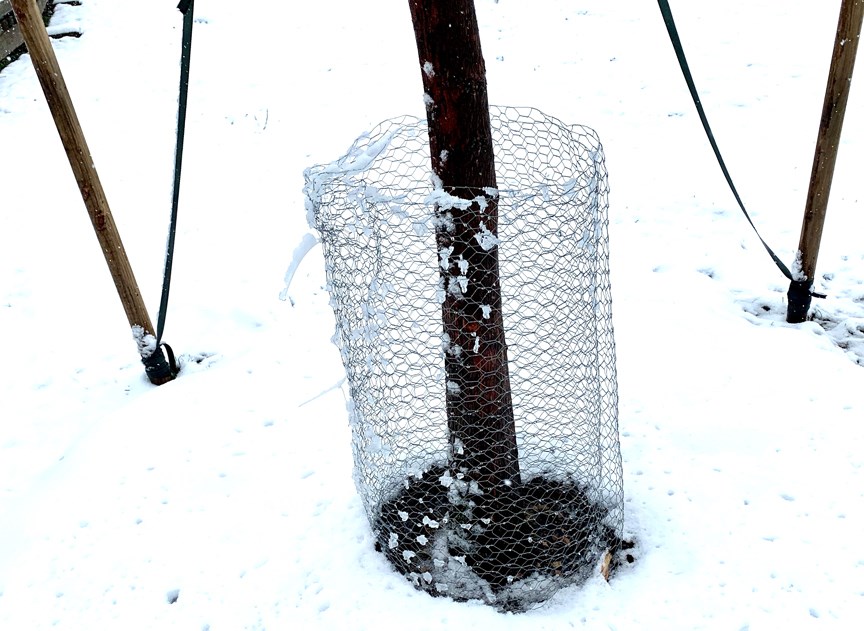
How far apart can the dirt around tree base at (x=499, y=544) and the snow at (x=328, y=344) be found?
0.17 ft

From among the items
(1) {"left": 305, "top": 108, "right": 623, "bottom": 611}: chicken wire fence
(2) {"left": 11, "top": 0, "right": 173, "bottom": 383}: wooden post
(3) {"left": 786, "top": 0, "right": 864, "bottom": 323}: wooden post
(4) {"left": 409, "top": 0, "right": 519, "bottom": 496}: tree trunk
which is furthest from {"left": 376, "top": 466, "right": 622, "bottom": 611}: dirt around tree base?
(3) {"left": 786, "top": 0, "right": 864, "bottom": 323}: wooden post

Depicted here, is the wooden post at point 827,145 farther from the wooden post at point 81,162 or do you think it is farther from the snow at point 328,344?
the wooden post at point 81,162

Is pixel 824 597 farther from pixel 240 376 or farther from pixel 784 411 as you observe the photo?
pixel 240 376

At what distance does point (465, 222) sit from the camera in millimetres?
1714

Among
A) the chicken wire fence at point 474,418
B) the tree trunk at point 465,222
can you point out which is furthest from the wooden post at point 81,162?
the tree trunk at point 465,222

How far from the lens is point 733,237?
4254mm

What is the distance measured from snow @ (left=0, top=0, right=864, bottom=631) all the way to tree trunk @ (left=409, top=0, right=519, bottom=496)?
1.35 ft

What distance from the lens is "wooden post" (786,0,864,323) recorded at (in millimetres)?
2758

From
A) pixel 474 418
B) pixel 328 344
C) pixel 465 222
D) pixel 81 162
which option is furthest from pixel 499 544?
pixel 81 162

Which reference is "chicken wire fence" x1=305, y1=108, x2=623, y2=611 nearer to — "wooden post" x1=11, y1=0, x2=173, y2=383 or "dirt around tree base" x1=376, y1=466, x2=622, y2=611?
"dirt around tree base" x1=376, y1=466, x2=622, y2=611

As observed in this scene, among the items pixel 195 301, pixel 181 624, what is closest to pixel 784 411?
pixel 181 624

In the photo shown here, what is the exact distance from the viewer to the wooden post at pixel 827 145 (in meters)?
2.76

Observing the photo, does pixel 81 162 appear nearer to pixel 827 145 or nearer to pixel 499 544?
pixel 499 544

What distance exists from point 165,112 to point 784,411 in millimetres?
5289
